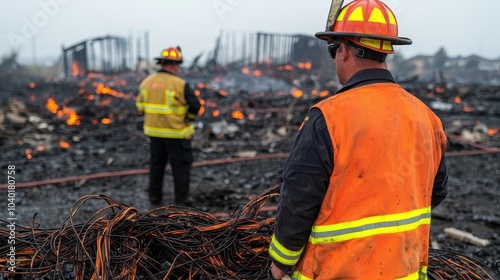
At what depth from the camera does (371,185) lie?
171 cm

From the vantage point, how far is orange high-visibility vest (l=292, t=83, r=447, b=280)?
1694 mm

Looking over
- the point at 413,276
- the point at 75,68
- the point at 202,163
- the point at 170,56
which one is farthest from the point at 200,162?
the point at 75,68

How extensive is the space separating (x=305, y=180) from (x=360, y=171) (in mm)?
259

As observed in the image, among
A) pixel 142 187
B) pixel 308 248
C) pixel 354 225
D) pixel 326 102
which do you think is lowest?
pixel 142 187

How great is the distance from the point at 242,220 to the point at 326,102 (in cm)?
148

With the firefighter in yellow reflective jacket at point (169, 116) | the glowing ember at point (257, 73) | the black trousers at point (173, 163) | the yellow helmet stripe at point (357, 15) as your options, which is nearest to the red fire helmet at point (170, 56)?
the firefighter in yellow reflective jacket at point (169, 116)

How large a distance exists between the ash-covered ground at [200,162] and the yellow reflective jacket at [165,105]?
1.19 metres

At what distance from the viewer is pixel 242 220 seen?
2908 mm

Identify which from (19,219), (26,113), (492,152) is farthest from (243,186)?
(26,113)

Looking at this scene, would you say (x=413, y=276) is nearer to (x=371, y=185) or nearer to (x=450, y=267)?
(x=371, y=185)

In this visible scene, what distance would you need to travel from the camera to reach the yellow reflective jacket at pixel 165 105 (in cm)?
516

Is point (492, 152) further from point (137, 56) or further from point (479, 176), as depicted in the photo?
point (137, 56)

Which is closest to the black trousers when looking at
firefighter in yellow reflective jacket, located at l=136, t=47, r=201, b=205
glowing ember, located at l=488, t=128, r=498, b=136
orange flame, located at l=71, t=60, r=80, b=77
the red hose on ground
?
firefighter in yellow reflective jacket, located at l=136, t=47, r=201, b=205

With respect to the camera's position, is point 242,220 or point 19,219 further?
point 19,219
